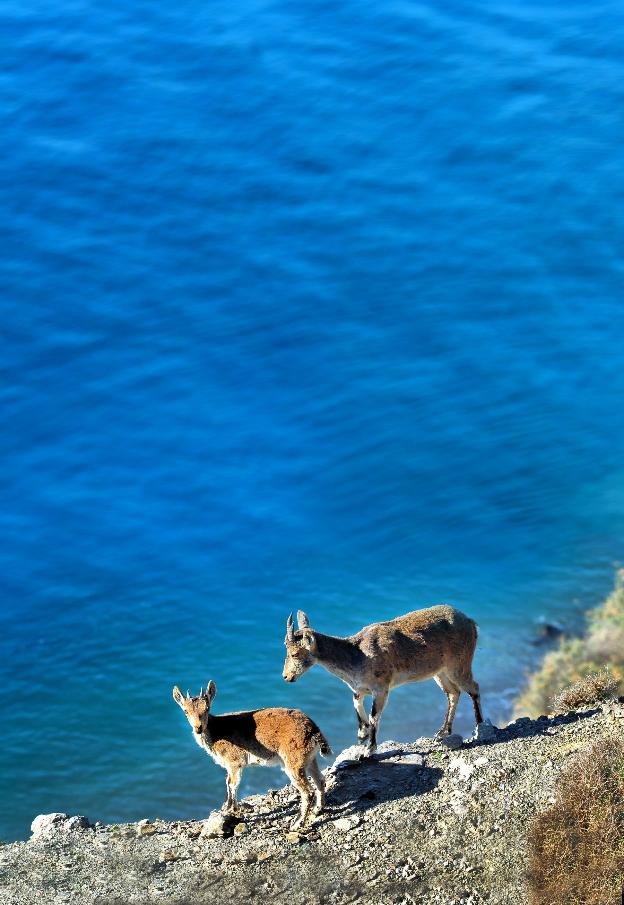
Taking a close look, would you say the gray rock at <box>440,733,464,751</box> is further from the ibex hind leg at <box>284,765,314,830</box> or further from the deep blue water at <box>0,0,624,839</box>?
the deep blue water at <box>0,0,624,839</box>

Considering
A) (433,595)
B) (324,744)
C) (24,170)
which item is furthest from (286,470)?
(324,744)

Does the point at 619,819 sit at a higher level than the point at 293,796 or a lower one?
lower

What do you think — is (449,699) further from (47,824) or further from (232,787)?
(47,824)

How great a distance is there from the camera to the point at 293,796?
18.5 m

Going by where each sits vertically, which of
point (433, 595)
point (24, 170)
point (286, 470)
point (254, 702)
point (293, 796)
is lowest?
point (293, 796)

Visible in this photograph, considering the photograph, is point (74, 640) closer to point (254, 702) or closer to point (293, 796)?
point (254, 702)

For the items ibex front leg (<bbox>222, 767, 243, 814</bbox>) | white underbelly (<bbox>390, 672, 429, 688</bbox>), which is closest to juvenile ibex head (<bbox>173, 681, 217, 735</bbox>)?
ibex front leg (<bbox>222, 767, 243, 814</bbox>)

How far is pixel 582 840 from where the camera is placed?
16.2 meters

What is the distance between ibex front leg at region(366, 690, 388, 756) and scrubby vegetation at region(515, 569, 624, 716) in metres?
10.5

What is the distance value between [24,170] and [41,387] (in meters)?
13.4

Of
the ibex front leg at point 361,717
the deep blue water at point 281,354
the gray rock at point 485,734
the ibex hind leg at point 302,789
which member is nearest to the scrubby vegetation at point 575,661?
the deep blue water at point 281,354

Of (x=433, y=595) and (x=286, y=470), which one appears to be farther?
(x=286, y=470)

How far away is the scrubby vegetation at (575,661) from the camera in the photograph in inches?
1177

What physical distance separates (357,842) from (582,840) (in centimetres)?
270
